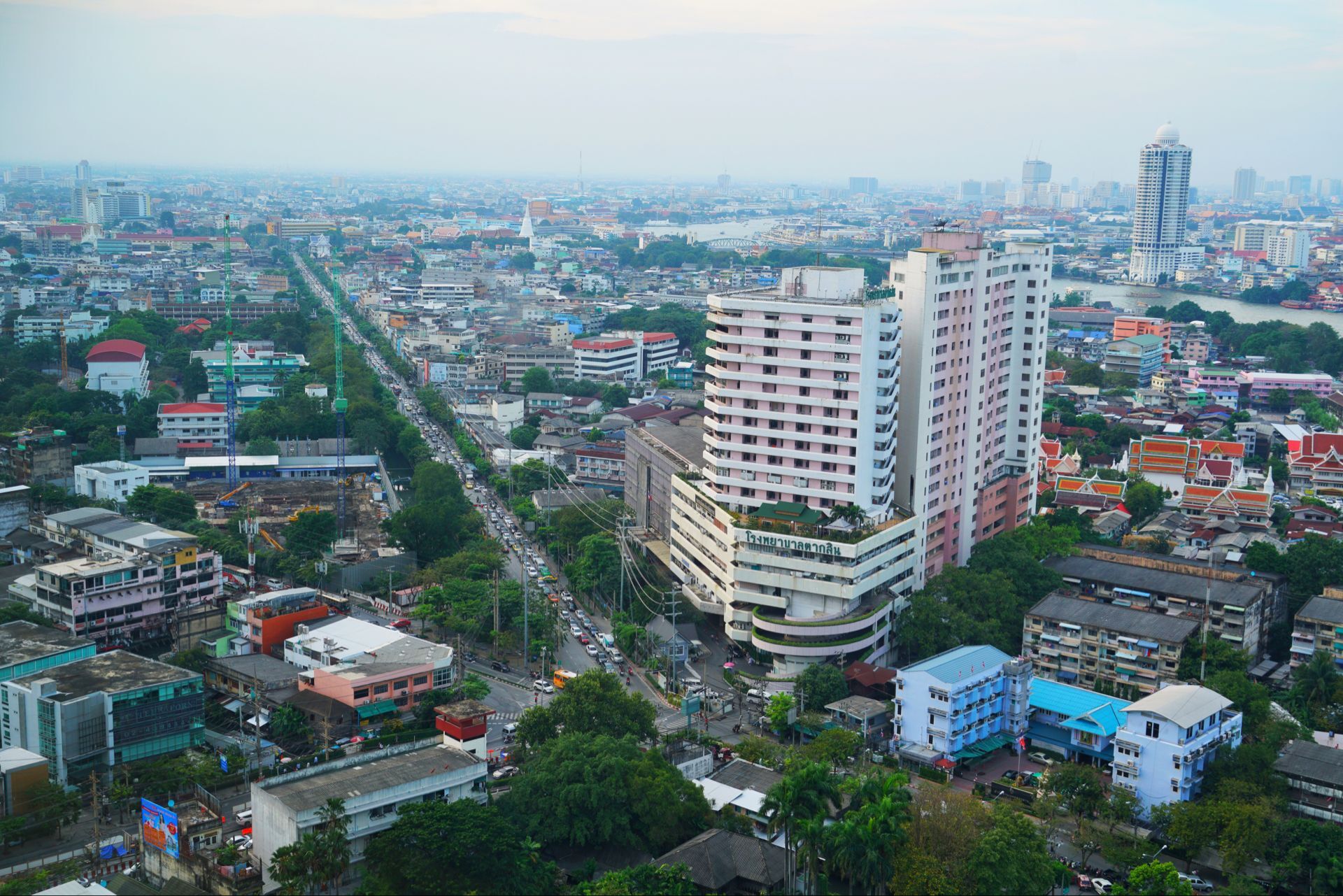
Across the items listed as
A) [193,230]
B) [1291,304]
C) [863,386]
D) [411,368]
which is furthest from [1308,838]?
[193,230]

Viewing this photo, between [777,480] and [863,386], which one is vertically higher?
[863,386]

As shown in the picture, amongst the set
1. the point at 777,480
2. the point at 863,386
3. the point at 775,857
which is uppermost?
Answer: the point at 863,386

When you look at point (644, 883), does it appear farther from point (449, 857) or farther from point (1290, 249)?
point (1290, 249)

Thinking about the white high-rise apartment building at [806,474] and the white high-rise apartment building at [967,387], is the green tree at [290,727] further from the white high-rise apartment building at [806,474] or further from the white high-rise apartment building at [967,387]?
the white high-rise apartment building at [967,387]

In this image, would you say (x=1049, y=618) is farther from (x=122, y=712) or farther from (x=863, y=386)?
(x=122, y=712)

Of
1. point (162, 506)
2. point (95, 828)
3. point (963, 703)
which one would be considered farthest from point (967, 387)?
point (162, 506)
